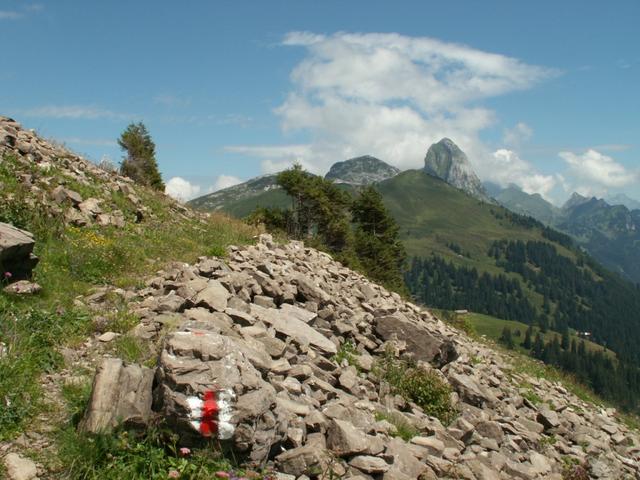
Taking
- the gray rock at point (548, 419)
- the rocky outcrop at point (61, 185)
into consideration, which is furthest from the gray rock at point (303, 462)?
the rocky outcrop at point (61, 185)

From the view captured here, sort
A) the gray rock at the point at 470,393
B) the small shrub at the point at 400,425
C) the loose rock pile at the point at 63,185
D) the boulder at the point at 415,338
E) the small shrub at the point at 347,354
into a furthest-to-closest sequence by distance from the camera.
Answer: the loose rock pile at the point at 63,185
the boulder at the point at 415,338
the gray rock at the point at 470,393
the small shrub at the point at 347,354
the small shrub at the point at 400,425

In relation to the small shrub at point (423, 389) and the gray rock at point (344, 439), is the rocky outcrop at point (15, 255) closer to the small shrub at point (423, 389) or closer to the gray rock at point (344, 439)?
the gray rock at point (344, 439)

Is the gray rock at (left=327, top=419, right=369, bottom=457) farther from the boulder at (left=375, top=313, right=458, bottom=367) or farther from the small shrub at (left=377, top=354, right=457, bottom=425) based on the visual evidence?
the boulder at (left=375, top=313, right=458, bottom=367)

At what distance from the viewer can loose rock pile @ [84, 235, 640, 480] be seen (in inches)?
261

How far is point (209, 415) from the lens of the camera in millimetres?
6332

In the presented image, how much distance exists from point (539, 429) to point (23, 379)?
1423 centimetres

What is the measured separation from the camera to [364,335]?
15039 mm

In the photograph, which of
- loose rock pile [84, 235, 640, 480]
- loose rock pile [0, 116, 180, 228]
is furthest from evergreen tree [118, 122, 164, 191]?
loose rock pile [84, 235, 640, 480]

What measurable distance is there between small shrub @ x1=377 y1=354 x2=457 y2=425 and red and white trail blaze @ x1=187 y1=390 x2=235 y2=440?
6995 millimetres

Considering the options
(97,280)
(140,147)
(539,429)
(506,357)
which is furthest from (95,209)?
(140,147)

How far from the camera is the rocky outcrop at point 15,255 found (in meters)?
10.0

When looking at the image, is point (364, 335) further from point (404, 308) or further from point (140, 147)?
point (140, 147)

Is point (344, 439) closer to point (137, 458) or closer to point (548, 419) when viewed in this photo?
point (137, 458)

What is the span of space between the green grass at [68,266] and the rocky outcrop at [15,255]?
48 cm
